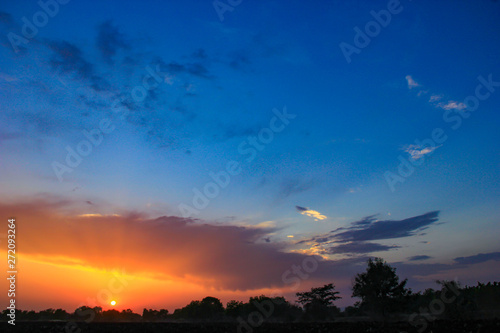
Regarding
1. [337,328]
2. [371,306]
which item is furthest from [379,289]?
[337,328]

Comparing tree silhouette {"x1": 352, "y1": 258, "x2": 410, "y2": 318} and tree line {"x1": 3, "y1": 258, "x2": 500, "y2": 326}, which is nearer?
tree line {"x1": 3, "y1": 258, "x2": 500, "y2": 326}

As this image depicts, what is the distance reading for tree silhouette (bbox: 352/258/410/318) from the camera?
55.9 meters

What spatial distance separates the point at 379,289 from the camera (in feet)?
189

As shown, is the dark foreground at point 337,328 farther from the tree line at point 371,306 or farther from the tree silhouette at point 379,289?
the tree silhouette at point 379,289

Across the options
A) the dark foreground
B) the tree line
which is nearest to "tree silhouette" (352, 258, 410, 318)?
the tree line

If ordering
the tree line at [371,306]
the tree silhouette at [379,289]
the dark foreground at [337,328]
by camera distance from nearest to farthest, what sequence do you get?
1. the dark foreground at [337,328]
2. the tree line at [371,306]
3. the tree silhouette at [379,289]

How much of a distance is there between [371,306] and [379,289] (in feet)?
12.8

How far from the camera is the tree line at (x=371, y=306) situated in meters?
40.3

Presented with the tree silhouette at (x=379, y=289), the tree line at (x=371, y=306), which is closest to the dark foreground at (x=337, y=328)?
the tree line at (x=371, y=306)

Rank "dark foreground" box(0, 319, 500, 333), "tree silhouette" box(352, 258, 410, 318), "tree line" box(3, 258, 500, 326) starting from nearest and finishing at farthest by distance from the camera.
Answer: "dark foreground" box(0, 319, 500, 333) → "tree line" box(3, 258, 500, 326) → "tree silhouette" box(352, 258, 410, 318)

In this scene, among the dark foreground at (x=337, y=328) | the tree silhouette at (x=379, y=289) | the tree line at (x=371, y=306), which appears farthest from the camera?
the tree silhouette at (x=379, y=289)

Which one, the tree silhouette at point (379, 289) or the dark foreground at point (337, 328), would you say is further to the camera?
the tree silhouette at point (379, 289)

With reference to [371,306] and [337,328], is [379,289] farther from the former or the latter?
[337,328]

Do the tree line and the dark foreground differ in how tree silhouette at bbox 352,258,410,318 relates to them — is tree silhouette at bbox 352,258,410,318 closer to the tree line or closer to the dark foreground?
the tree line
